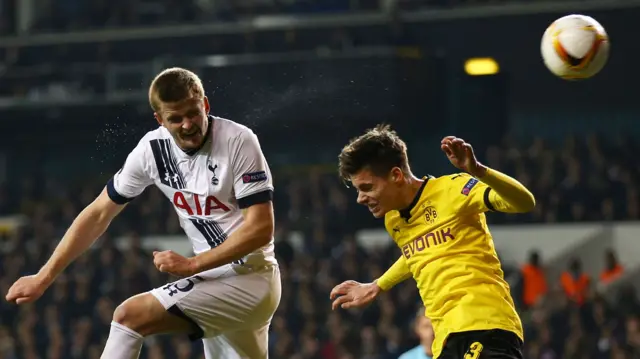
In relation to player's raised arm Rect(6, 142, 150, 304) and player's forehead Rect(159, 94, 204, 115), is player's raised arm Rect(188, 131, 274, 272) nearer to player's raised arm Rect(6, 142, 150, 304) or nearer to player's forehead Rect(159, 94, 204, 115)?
player's forehead Rect(159, 94, 204, 115)

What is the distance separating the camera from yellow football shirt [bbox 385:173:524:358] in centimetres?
529

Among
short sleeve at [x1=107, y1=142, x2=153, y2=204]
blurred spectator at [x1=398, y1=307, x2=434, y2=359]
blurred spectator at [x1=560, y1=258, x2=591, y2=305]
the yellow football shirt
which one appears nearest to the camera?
the yellow football shirt

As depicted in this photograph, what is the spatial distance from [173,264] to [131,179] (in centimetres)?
106

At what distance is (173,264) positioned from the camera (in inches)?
199

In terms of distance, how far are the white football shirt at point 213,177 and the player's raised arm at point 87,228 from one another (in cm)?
6

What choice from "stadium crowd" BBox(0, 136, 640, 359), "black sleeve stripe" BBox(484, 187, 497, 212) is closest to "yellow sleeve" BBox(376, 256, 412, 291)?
"black sleeve stripe" BBox(484, 187, 497, 212)

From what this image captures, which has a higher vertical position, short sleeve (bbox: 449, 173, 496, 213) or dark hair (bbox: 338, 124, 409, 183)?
dark hair (bbox: 338, 124, 409, 183)

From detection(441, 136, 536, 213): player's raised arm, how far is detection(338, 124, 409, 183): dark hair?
1.68 ft

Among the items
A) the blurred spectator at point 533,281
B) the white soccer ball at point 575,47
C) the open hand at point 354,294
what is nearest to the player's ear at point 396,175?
the open hand at point 354,294

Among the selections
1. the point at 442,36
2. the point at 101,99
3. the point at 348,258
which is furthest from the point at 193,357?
the point at 442,36

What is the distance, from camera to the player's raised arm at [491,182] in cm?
492

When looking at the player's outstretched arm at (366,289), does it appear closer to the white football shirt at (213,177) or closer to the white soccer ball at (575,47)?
the white football shirt at (213,177)

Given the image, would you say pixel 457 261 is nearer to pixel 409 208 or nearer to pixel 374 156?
pixel 409 208

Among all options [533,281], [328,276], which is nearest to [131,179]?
[328,276]
